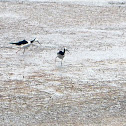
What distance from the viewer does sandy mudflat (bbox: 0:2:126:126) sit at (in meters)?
11.6

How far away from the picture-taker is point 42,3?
27359 mm

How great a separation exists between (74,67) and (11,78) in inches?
95.7

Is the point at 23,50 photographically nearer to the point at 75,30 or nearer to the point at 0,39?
the point at 0,39

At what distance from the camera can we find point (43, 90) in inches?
523

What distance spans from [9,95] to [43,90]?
1.05 meters

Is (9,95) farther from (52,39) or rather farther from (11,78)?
(52,39)

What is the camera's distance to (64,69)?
607 inches

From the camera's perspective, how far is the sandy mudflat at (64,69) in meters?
11.6

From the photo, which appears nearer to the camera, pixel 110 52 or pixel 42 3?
pixel 110 52

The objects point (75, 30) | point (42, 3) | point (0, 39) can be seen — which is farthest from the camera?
point (42, 3)

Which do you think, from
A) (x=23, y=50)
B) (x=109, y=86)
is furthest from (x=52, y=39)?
(x=109, y=86)

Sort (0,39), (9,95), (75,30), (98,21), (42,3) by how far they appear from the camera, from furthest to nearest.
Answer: (42,3)
(98,21)
(75,30)
(0,39)
(9,95)

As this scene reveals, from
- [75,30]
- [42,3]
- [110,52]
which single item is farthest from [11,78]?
[42,3]

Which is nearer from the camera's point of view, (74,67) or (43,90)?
(43,90)
